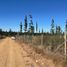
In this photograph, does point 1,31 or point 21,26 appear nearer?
point 21,26

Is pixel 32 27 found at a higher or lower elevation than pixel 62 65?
higher

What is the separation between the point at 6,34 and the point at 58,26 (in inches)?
2602

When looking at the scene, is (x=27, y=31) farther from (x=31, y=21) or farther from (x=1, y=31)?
(x=1, y=31)

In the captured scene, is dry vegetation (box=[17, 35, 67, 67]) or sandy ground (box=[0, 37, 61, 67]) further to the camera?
sandy ground (box=[0, 37, 61, 67])

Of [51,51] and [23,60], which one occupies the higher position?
[51,51]

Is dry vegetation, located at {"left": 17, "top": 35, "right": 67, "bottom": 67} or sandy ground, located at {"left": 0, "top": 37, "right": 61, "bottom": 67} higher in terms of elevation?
dry vegetation, located at {"left": 17, "top": 35, "right": 67, "bottom": 67}

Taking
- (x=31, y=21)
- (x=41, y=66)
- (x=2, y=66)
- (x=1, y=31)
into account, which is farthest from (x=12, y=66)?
(x=1, y=31)

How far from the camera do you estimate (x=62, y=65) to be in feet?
30.7

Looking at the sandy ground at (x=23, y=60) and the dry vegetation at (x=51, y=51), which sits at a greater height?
the dry vegetation at (x=51, y=51)

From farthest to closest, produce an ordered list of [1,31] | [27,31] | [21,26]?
[1,31], [21,26], [27,31]

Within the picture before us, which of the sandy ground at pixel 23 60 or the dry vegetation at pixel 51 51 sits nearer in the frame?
the dry vegetation at pixel 51 51

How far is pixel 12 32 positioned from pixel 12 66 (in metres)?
139

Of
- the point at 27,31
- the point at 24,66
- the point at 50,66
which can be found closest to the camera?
the point at 50,66

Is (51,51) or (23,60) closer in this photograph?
(23,60)
